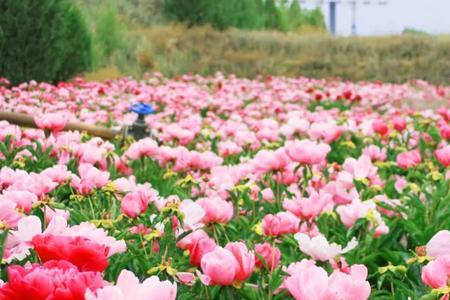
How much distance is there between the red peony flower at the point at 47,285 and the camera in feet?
3.18

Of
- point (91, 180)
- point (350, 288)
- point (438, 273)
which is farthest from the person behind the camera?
point (91, 180)

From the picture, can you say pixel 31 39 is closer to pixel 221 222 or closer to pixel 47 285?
pixel 221 222

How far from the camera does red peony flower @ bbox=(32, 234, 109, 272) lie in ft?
3.77

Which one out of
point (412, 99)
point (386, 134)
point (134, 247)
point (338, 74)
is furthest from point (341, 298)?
point (338, 74)

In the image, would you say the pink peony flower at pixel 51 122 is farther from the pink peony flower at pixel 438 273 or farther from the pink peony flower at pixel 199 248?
the pink peony flower at pixel 438 273

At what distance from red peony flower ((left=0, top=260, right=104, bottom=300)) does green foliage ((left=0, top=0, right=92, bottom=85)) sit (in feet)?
33.1

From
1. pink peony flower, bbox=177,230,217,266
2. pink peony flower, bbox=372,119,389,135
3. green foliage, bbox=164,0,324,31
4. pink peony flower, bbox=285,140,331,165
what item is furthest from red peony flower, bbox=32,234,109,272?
green foliage, bbox=164,0,324,31

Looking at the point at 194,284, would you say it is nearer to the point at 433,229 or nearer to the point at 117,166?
the point at 433,229

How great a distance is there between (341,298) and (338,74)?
1570 centimetres

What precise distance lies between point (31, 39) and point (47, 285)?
1028 cm

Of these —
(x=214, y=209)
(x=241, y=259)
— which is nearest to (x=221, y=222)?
(x=214, y=209)

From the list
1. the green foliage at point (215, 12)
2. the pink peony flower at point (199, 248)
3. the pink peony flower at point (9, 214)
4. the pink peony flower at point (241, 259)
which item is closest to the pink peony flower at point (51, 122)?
the pink peony flower at point (9, 214)

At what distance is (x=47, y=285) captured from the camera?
0.98m

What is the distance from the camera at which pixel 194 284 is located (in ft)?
5.02
